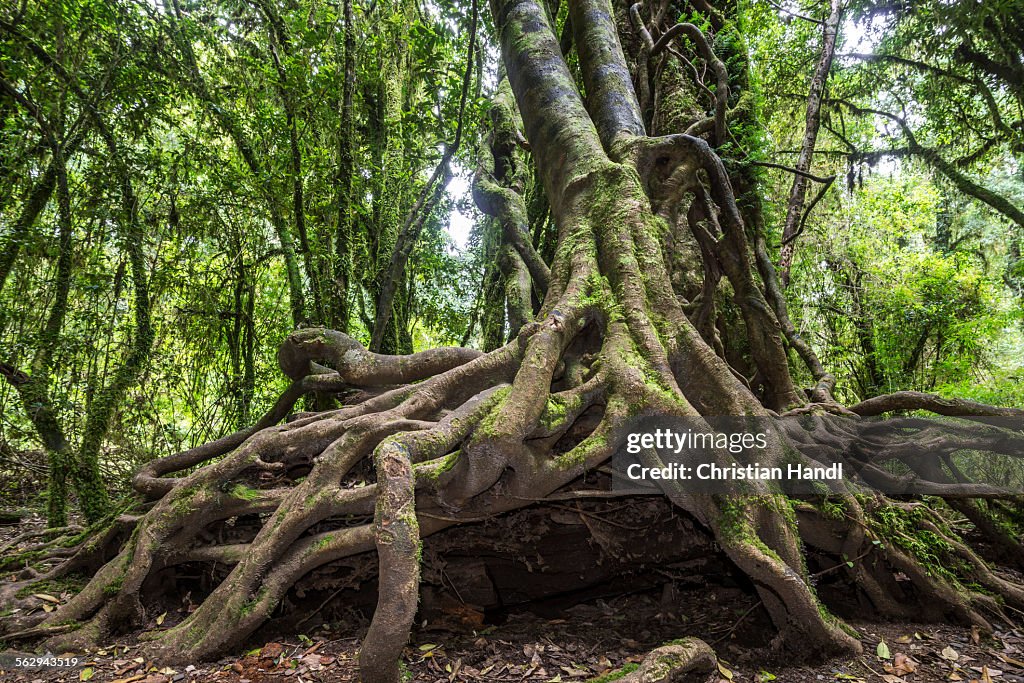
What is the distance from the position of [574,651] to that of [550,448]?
1030mm

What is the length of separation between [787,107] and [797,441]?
8270mm

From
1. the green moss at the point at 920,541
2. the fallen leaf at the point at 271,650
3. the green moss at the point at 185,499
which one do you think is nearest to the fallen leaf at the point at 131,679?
the fallen leaf at the point at 271,650

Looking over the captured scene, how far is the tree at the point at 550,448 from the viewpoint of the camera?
2.47 meters

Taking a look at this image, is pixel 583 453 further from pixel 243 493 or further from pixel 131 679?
pixel 131 679

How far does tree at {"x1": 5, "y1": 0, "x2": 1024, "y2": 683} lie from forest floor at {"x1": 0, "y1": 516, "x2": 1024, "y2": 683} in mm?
140

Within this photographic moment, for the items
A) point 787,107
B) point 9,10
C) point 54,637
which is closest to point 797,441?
point 54,637

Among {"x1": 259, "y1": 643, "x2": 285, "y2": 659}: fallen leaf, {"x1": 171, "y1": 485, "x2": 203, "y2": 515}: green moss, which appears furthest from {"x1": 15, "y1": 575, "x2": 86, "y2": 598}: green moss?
{"x1": 259, "y1": 643, "x2": 285, "y2": 659}: fallen leaf

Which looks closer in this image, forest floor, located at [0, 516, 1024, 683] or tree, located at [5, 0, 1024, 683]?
forest floor, located at [0, 516, 1024, 683]

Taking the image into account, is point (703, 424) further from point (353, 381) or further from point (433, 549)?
point (353, 381)

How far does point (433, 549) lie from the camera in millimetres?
3143

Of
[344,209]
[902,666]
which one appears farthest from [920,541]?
[344,209]

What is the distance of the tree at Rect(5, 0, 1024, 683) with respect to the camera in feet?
8.12

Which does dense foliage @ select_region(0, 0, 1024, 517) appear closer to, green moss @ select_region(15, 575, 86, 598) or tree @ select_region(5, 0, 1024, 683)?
green moss @ select_region(15, 575, 86, 598)

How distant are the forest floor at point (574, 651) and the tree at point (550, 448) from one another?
0.14 metres
